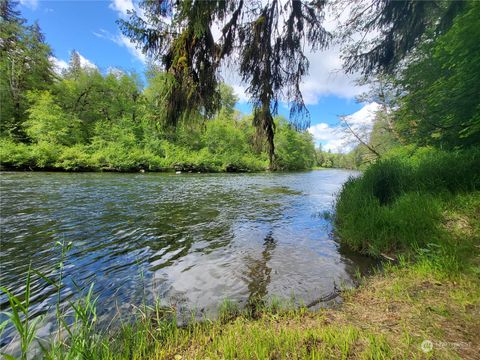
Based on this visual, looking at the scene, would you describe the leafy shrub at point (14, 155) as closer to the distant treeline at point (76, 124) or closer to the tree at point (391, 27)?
the distant treeline at point (76, 124)

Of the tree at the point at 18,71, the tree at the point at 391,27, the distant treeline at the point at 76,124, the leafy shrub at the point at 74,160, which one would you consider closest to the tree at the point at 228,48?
the tree at the point at 391,27

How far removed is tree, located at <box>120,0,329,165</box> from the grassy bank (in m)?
2.84

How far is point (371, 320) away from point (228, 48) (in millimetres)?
4296

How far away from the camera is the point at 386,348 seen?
198 centimetres

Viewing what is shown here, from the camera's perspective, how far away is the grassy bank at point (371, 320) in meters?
1.99

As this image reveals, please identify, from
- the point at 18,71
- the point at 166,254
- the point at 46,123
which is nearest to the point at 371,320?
the point at 166,254

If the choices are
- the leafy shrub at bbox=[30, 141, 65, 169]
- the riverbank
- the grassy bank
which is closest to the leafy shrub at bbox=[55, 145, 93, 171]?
the leafy shrub at bbox=[30, 141, 65, 169]

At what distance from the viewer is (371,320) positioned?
2.59 meters

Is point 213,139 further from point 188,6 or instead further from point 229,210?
point 188,6

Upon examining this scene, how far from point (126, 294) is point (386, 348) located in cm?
342

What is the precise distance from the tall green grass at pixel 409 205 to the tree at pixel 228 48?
309cm

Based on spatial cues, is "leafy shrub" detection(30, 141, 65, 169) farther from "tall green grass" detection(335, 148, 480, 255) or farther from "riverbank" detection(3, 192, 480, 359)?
"tall green grass" detection(335, 148, 480, 255)

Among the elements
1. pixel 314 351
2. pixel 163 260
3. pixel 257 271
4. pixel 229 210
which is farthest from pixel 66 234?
pixel 314 351

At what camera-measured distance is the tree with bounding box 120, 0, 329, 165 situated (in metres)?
3.52
